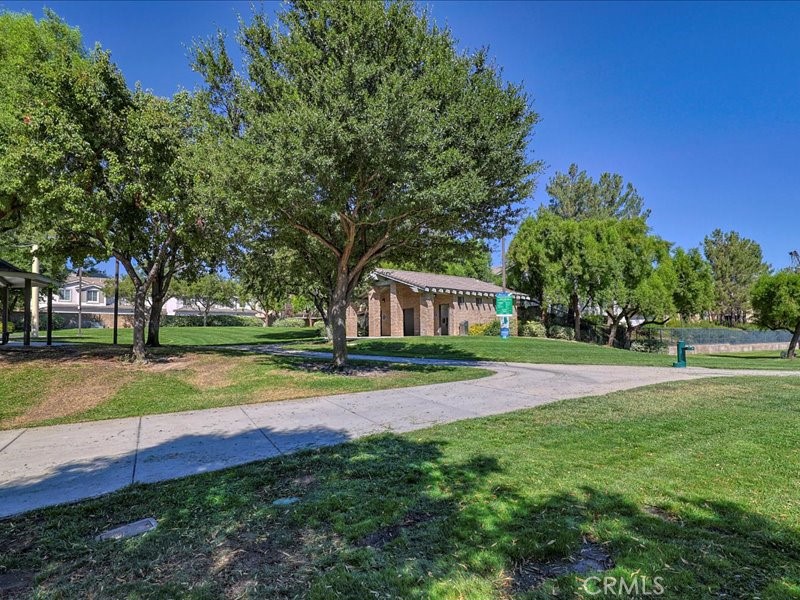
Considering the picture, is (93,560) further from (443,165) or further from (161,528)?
(443,165)

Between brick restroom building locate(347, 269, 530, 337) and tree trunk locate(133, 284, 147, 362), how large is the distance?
15.6 metres

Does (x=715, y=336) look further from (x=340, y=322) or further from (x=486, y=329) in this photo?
(x=340, y=322)

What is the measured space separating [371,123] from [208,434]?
6.10 metres

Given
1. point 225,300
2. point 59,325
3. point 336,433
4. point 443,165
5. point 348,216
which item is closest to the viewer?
point 336,433

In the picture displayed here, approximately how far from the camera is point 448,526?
311 cm

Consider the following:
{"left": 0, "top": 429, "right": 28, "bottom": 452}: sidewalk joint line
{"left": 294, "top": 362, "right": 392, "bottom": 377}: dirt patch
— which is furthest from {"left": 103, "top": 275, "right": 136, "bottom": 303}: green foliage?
{"left": 0, "top": 429, "right": 28, "bottom": 452}: sidewalk joint line

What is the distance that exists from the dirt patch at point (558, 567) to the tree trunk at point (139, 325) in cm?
1270

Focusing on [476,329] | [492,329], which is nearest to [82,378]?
[476,329]

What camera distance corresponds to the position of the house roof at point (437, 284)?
87.9ft

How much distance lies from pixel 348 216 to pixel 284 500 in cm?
832

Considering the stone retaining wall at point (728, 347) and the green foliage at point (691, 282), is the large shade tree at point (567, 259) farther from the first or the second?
the stone retaining wall at point (728, 347)

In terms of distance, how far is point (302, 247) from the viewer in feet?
49.1

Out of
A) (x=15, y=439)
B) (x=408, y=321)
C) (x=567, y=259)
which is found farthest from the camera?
(x=567, y=259)

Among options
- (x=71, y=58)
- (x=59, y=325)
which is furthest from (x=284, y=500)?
(x=59, y=325)
